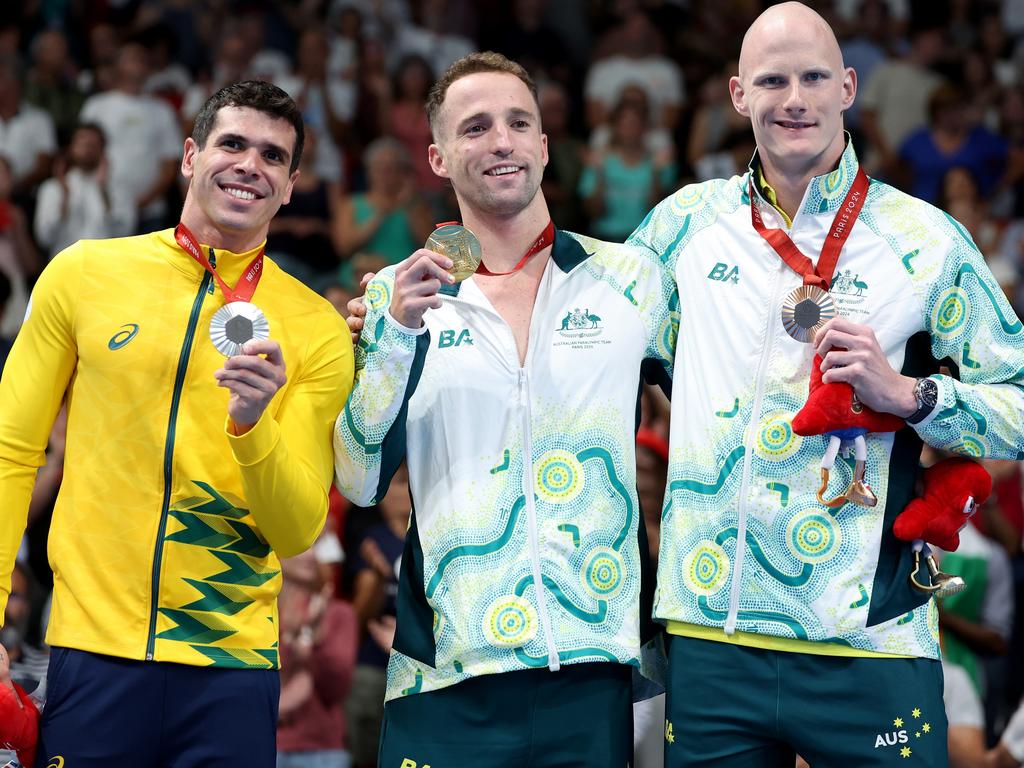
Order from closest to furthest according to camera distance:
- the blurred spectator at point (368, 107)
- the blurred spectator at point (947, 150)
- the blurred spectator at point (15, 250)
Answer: the blurred spectator at point (15, 250), the blurred spectator at point (947, 150), the blurred spectator at point (368, 107)

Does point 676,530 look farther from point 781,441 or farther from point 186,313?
point 186,313

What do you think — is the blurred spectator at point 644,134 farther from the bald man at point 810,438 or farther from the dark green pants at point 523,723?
the dark green pants at point 523,723

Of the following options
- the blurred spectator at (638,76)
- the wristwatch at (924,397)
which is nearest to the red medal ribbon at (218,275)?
the wristwatch at (924,397)

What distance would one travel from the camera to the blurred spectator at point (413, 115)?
1122 centimetres

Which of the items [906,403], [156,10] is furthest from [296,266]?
[906,403]

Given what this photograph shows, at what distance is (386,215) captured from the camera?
33.1ft

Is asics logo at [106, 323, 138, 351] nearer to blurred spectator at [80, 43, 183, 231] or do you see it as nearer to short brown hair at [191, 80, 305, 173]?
short brown hair at [191, 80, 305, 173]

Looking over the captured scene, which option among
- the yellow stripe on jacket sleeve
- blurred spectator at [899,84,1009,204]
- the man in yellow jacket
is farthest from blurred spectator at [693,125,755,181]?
the yellow stripe on jacket sleeve

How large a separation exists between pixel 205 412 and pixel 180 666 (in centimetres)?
64

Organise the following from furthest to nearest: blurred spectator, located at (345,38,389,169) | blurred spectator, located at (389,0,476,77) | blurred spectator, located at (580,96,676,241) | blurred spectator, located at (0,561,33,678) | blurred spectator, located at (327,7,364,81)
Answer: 1. blurred spectator, located at (389,0,476,77)
2. blurred spectator, located at (327,7,364,81)
3. blurred spectator, located at (345,38,389,169)
4. blurred spectator, located at (580,96,676,241)
5. blurred spectator, located at (0,561,33,678)

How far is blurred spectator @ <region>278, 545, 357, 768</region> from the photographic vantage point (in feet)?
21.1

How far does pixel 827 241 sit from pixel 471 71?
1103 millimetres

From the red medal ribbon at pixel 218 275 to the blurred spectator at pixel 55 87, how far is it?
6.87 metres

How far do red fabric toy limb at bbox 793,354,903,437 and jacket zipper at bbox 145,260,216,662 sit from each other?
1556mm
